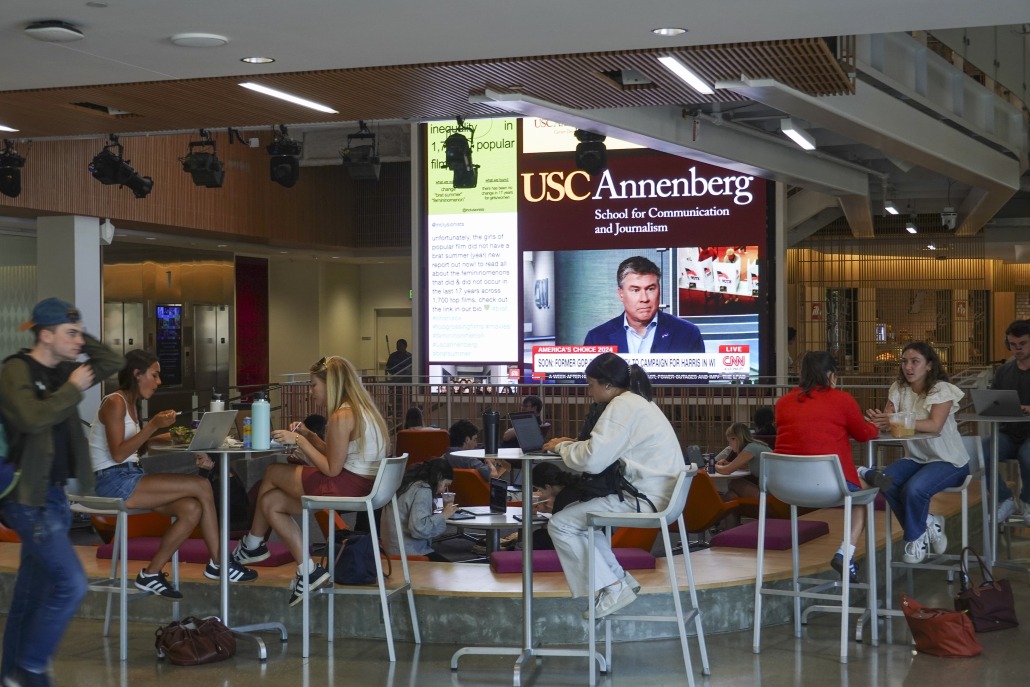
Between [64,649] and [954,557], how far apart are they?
5027mm

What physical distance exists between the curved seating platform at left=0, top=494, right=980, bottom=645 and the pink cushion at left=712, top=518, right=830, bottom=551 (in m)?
0.16

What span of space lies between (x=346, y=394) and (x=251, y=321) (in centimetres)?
1520

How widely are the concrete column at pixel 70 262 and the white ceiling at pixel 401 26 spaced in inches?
276

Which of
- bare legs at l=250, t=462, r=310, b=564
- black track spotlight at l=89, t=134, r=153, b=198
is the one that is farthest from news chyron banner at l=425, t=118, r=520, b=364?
bare legs at l=250, t=462, r=310, b=564

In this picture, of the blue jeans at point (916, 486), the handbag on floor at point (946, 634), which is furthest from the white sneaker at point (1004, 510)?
the handbag on floor at point (946, 634)

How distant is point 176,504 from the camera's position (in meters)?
5.84

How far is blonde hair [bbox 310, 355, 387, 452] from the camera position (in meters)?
5.75

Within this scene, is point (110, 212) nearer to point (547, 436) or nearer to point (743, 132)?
point (547, 436)

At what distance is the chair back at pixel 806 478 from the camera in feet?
17.7

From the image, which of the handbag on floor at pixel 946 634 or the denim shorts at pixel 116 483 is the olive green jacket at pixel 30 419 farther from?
the handbag on floor at pixel 946 634

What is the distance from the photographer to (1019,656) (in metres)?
5.49

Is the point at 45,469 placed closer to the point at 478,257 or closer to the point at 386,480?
the point at 386,480

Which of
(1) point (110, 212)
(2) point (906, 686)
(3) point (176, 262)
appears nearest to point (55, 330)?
(2) point (906, 686)

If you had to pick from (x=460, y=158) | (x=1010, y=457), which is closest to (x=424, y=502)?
(x=1010, y=457)
